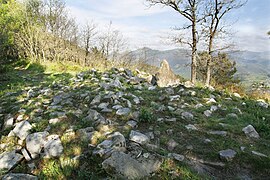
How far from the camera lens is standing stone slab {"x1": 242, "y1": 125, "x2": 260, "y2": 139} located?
3562 millimetres

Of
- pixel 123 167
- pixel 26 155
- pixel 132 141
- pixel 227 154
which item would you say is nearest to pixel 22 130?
pixel 26 155

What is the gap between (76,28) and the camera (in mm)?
22422

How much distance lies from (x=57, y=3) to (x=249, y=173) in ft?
79.1

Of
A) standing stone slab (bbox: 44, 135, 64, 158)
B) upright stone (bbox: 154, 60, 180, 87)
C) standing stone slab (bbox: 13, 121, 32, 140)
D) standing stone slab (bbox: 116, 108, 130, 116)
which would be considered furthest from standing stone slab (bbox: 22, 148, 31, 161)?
upright stone (bbox: 154, 60, 180, 87)

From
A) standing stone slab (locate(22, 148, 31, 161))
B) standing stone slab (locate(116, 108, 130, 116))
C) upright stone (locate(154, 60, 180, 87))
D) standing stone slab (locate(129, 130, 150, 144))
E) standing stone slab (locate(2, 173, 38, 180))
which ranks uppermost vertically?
upright stone (locate(154, 60, 180, 87))

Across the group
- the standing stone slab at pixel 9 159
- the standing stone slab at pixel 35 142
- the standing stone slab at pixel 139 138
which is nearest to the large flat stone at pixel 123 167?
the standing stone slab at pixel 139 138

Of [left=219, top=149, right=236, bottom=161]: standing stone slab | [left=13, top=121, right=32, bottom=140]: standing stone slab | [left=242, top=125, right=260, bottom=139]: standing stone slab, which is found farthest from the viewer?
[left=13, top=121, right=32, bottom=140]: standing stone slab

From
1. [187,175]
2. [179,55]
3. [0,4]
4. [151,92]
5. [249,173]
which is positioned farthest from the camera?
[0,4]

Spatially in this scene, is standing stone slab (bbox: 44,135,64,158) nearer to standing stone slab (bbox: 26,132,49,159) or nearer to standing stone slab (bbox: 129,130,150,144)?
standing stone slab (bbox: 26,132,49,159)

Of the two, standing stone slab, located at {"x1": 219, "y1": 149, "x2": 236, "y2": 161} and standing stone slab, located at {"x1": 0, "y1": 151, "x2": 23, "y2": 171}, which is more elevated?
standing stone slab, located at {"x1": 219, "y1": 149, "x2": 236, "y2": 161}

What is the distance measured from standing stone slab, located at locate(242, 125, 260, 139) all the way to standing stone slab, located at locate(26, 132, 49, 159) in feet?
10.9

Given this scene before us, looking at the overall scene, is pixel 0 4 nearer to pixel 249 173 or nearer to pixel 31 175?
pixel 31 175

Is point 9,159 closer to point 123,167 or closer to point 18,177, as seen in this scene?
point 18,177

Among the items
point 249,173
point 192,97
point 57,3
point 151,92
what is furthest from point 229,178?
point 57,3
